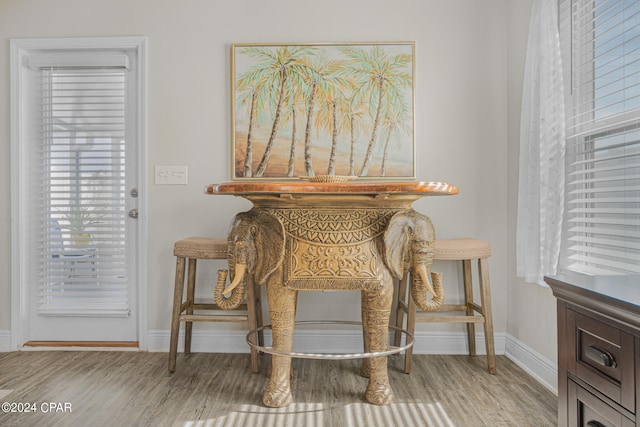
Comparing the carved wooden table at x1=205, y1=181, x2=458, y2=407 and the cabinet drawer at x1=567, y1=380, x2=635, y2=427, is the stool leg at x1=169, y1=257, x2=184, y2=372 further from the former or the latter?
the cabinet drawer at x1=567, y1=380, x2=635, y2=427

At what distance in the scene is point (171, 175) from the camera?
2412 mm

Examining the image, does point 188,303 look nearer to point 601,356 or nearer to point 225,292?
point 225,292

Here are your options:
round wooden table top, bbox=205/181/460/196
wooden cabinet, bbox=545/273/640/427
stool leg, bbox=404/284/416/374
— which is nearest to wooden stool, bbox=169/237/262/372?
round wooden table top, bbox=205/181/460/196

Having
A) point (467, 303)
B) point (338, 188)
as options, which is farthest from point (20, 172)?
point (467, 303)

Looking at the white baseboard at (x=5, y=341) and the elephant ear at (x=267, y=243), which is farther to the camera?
the white baseboard at (x=5, y=341)

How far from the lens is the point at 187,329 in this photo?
2.34 m

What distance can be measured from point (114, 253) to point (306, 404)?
1.56 m

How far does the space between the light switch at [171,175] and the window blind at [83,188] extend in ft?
0.88

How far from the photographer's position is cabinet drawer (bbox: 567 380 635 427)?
0.89 meters

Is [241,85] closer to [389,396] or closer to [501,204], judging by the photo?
[501,204]

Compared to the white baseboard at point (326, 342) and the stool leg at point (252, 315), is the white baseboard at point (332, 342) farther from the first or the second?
the stool leg at point (252, 315)

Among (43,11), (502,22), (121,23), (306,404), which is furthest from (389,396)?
(43,11)

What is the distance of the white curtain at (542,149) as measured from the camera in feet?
5.77

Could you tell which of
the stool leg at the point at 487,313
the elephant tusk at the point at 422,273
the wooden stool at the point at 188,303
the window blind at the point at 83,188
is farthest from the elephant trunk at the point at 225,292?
the stool leg at the point at 487,313
